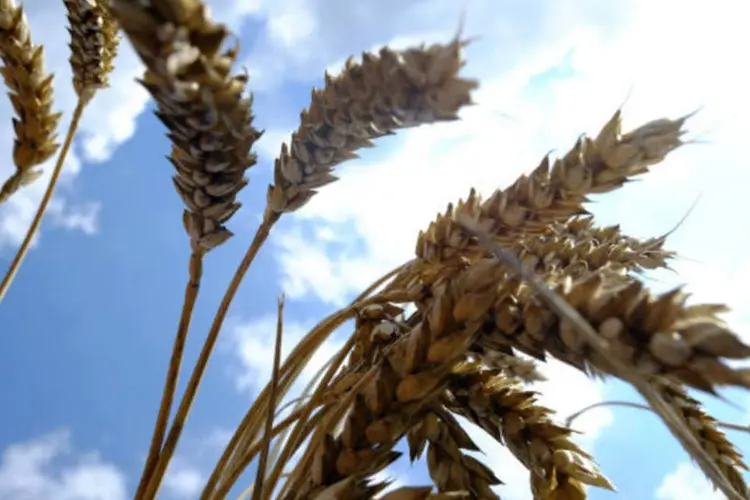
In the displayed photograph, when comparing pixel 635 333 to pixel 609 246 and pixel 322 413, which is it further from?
pixel 609 246

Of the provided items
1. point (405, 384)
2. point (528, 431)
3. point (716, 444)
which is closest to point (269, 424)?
point (405, 384)

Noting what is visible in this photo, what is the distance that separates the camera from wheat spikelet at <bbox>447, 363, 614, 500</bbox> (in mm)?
779

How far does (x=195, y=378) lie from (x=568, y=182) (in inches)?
20.5

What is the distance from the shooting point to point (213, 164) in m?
0.71

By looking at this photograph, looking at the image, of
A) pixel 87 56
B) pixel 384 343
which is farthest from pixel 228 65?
pixel 87 56

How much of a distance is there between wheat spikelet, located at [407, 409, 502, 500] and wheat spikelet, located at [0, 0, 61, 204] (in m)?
0.77

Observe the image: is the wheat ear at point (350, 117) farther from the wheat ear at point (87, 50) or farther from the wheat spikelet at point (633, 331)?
the wheat ear at point (87, 50)

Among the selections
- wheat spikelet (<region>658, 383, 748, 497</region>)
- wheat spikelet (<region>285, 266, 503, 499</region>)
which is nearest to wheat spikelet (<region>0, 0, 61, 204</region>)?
wheat spikelet (<region>285, 266, 503, 499</region>)

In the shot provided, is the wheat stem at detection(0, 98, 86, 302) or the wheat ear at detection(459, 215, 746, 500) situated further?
the wheat stem at detection(0, 98, 86, 302)

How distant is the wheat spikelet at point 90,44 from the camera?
1359 millimetres

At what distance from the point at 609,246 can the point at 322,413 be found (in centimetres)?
54

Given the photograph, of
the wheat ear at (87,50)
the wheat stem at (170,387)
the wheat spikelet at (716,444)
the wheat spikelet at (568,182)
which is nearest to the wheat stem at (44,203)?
the wheat ear at (87,50)

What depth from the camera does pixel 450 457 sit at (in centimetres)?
79

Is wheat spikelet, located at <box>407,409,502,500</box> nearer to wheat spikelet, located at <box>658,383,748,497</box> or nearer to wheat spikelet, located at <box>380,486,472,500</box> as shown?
wheat spikelet, located at <box>380,486,472,500</box>
